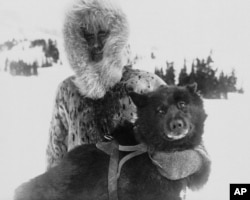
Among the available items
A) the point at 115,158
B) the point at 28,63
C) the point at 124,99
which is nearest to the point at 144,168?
the point at 115,158

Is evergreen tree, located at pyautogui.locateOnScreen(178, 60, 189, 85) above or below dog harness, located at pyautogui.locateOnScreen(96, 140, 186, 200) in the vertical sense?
above

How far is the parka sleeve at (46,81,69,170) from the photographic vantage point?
5.74 feet

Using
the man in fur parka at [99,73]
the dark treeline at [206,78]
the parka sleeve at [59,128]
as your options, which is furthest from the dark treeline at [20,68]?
the dark treeline at [206,78]

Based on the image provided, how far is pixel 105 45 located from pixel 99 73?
0.13 metres

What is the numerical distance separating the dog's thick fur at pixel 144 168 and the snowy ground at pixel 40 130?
351mm

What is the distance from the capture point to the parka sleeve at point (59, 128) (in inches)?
68.9

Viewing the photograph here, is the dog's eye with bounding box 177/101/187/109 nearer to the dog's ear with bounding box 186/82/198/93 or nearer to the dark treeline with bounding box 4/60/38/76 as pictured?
the dog's ear with bounding box 186/82/198/93

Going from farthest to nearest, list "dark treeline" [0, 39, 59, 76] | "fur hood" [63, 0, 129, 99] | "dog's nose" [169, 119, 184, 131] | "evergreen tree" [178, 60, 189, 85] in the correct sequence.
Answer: "dark treeline" [0, 39, 59, 76] < "evergreen tree" [178, 60, 189, 85] < "fur hood" [63, 0, 129, 99] < "dog's nose" [169, 119, 184, 131]

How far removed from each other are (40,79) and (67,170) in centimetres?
67

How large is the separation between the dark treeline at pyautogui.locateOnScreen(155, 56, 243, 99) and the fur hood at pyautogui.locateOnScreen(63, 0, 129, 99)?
0.87ft

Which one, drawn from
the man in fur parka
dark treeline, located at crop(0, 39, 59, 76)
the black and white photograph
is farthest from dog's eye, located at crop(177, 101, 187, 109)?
dark treeline, located at crop(0, 39, 59, 76)

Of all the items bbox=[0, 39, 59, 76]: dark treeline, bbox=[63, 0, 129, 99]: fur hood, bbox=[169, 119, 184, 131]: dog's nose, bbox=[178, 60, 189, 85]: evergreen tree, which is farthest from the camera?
bbox=[0, 39, 59, 76]: dark treeline

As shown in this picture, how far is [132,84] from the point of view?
5.40 ft

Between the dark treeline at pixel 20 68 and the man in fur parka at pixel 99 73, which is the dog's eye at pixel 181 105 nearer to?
the man in fur parka at pixel 99 73
